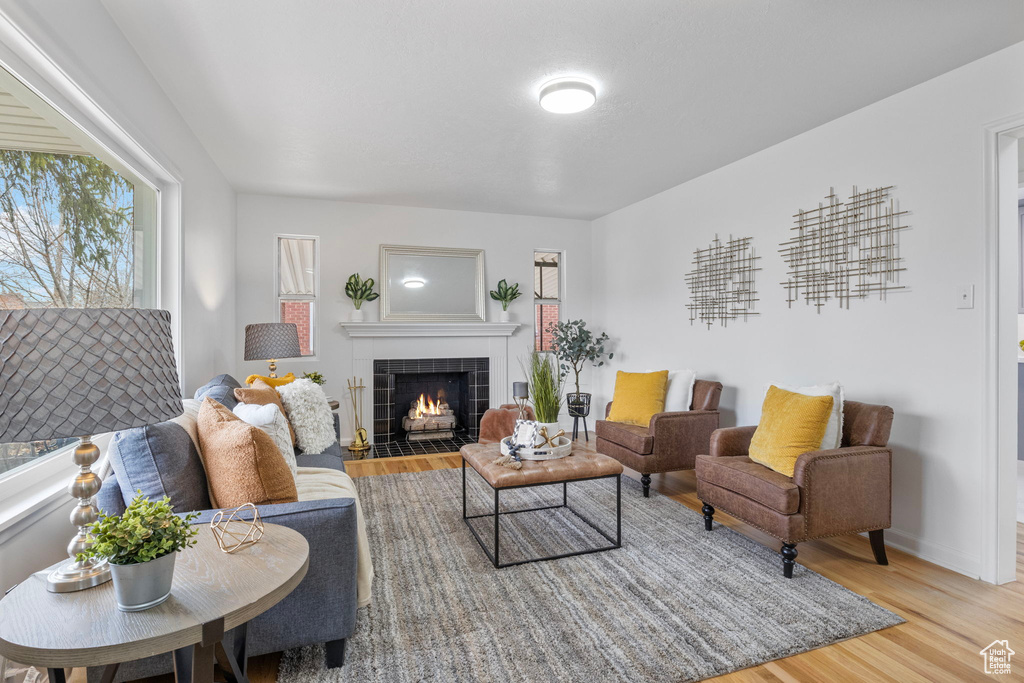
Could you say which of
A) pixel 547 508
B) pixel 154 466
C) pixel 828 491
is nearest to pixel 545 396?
pixel 547 508

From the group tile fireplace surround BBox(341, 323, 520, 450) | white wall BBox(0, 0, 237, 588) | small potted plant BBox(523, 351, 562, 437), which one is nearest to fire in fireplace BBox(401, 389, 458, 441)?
tile fireplace surround BBox(341, 323, 520, 450)

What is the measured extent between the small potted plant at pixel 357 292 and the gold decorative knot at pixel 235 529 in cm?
366

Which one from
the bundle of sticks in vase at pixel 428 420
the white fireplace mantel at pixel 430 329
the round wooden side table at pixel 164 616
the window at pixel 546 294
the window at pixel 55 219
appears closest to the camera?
the round wooden side table at pixel 164 616

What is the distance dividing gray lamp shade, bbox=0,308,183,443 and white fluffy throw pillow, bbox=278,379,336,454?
6.67 ft

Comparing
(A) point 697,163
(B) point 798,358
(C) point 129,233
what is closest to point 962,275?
(B) point 798,358

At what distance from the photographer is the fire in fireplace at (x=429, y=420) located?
5.73m

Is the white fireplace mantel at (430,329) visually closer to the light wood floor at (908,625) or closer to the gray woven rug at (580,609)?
the gray woven rug at (580,609)

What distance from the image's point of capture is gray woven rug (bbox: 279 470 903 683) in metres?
1.85

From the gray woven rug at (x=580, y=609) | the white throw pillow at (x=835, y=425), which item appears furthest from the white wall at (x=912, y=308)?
the gray woven rug at (x=580, y=609)

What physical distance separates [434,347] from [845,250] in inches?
152

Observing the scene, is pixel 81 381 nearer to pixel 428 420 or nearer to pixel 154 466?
pixel 154 466

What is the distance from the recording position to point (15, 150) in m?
1.64

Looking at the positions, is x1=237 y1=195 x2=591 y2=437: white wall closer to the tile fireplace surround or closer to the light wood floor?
the tile fireplace surround

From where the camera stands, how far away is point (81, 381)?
1052mm
